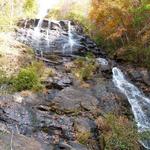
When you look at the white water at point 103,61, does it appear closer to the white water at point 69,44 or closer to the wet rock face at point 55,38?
the wet rock face at point 55,38

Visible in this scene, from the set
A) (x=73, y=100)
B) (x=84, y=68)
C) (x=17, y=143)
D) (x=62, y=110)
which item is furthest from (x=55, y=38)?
(x=17, y=143)

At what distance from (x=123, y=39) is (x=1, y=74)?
848 centimetres

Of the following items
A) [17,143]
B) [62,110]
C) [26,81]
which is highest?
[17,143]

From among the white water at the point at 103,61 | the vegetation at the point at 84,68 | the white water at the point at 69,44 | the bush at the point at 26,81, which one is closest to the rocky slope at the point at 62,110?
the vegetation at the point at 84,68

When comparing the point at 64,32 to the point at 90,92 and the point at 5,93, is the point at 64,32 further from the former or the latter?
the point at 5,93

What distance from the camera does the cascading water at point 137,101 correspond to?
13.7m

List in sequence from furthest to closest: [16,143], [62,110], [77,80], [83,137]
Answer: [77,80] → [62,110] → [83,137] → [16,143]

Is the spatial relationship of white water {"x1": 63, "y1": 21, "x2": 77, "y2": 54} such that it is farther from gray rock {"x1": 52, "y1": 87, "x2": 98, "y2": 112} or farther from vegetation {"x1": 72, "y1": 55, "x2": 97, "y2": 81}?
gray rock {"x1": 52, "y1": 87, "x2": 98, "y2": 112}

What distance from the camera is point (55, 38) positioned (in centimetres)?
2223

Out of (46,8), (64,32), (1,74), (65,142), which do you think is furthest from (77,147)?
(46,8)

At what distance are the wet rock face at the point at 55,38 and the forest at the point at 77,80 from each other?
58 millimetres

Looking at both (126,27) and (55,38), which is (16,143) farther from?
(55,38)

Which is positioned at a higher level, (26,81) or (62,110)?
(26,81)

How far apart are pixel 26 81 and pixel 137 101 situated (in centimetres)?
473
